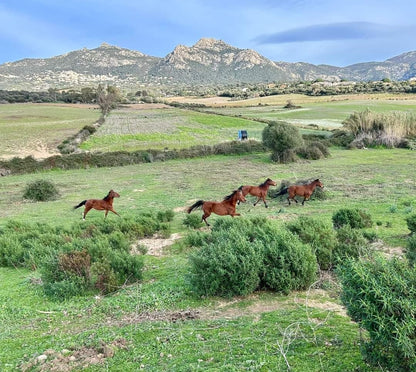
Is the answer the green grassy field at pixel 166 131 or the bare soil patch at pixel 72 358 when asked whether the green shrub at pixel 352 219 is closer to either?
the bare soil patch at pixel 72 358

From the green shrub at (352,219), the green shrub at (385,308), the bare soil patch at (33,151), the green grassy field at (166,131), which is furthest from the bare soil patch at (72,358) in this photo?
the green grassy field at (166,131)

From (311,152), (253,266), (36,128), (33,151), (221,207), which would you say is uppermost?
(36,128)

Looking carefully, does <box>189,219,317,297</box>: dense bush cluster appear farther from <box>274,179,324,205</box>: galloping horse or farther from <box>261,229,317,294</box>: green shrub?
<box>274,179,324,205</box>: galloping horse

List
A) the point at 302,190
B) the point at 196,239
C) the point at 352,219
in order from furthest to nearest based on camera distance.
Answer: the point at 302,190
the point at 352,219
the point at 196,239

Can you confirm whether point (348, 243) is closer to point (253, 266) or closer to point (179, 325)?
point (253, 266)

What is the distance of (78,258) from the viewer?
8.23 meters

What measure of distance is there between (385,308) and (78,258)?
6506 mm

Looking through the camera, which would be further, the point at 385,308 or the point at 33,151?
the point at 33,151

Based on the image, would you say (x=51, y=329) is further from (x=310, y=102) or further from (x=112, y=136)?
(x=310, y=102)

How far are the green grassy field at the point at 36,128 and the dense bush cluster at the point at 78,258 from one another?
107 feet

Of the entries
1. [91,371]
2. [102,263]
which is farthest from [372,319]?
[102,263]

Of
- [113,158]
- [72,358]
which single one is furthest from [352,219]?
[113,158]

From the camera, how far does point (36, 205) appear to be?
67.9ft

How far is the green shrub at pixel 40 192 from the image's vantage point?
22.1 m
